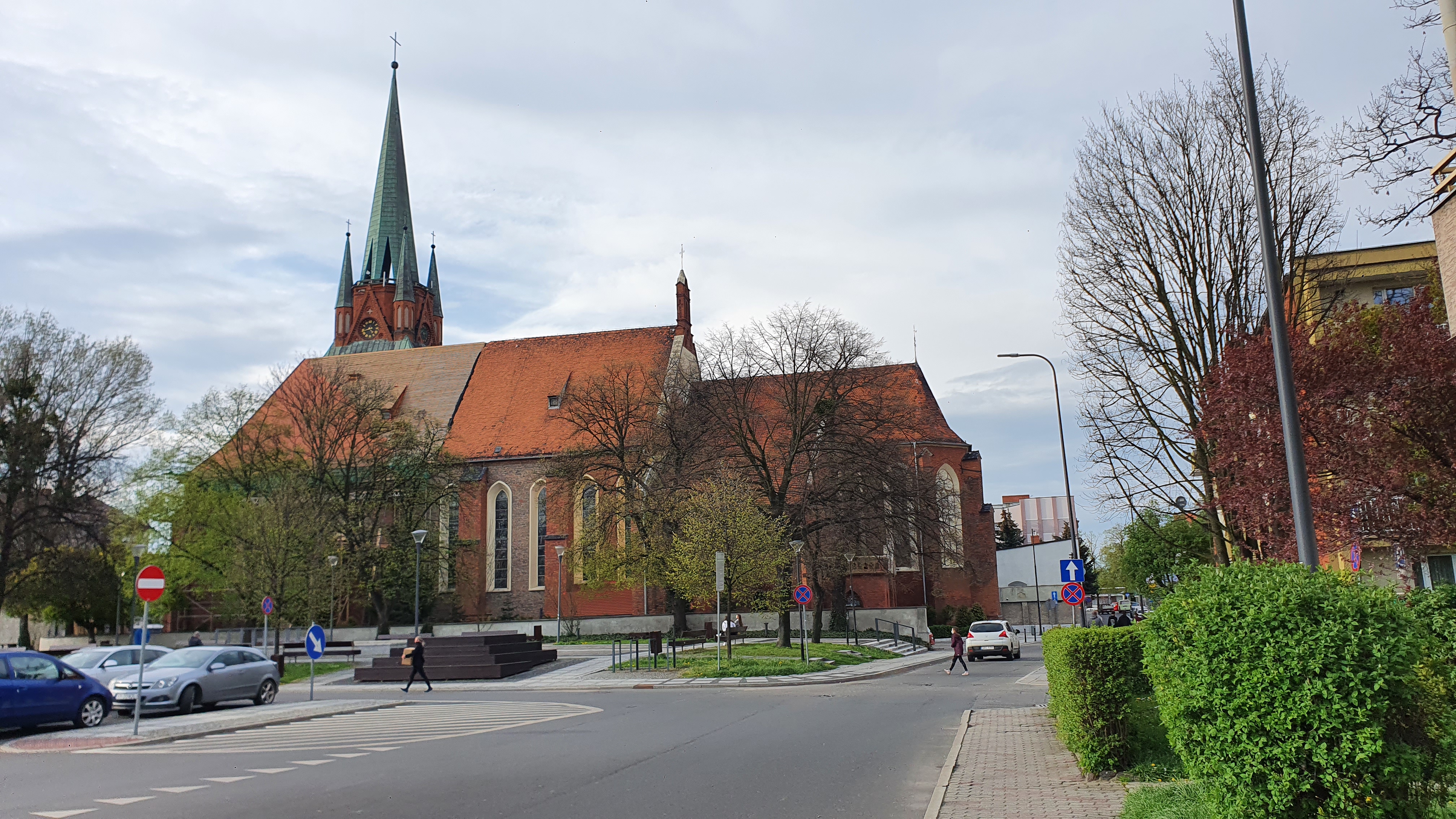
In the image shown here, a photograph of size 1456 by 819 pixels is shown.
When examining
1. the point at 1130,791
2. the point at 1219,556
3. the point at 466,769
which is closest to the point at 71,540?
the point at 466,769

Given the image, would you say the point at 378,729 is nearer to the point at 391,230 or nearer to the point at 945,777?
the point at 945,777

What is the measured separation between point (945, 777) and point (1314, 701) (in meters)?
5.34

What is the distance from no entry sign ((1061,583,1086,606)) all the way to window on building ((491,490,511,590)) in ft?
113

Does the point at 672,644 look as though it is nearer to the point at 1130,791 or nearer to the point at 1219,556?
the point at 1219,556

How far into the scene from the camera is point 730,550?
95.8ft

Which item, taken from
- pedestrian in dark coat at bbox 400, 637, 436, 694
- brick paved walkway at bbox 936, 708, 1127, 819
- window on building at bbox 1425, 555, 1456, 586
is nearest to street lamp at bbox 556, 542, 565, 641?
pedestrian in dark coat at bbox 400, 637, 436, 694

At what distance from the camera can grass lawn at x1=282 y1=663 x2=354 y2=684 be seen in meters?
31.4

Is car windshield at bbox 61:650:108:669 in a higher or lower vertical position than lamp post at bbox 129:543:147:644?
lower

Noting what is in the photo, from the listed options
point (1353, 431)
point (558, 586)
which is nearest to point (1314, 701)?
point (1353, 431)

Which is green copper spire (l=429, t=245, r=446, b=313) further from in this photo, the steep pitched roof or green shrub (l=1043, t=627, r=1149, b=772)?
green shrub (l=1043, t=627, r=1149, b=772)

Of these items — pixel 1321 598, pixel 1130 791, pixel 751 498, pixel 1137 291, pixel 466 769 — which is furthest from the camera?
pixel 751 498

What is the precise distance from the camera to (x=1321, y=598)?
5.43 m

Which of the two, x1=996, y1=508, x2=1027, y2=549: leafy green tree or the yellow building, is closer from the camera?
the yellow building

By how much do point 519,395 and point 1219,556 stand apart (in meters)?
41.0
